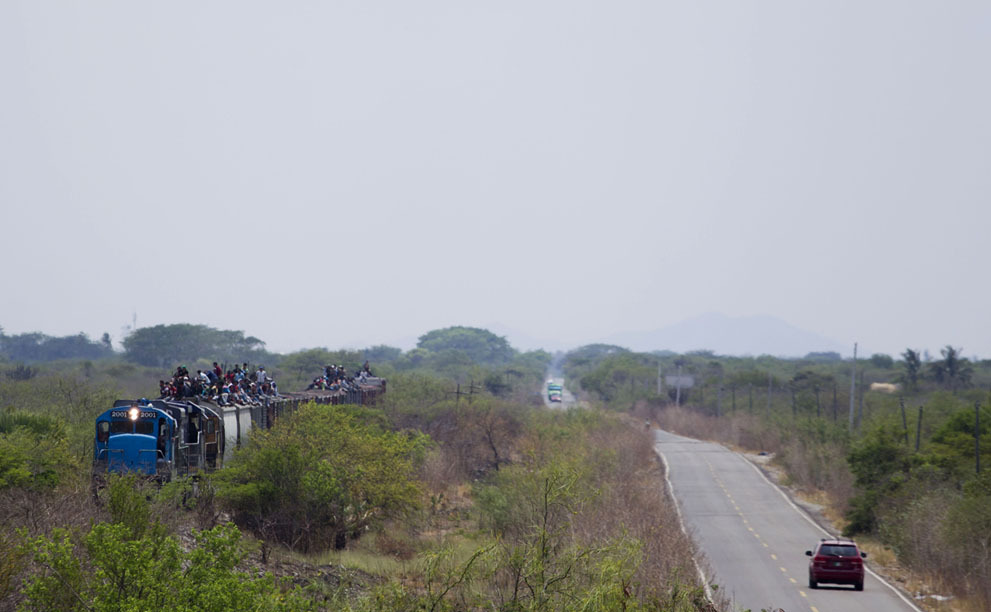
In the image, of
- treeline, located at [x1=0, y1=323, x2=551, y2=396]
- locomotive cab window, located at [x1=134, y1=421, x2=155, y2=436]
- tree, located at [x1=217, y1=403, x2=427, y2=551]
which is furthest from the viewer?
treeline, located at [x1=0, y1=323, x2=551, y2=396]

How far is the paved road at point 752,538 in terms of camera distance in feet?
90.8

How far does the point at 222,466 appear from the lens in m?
30.3

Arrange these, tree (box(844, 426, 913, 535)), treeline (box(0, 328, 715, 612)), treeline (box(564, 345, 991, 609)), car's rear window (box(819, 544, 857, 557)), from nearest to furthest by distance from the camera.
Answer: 1. treeline (box(0, 328, 715, 612))
2. car's rear window (box(819, 544, 857, 557))
3. treeline (box(564, 345, 991, 609))
4. tree (box(844, 426, 913, 535))

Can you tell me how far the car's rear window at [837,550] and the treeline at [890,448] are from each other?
288 centimetres

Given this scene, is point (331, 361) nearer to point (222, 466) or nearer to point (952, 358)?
point (222, 466)

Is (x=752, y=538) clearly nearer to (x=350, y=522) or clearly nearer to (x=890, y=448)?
(x=890, y=448)

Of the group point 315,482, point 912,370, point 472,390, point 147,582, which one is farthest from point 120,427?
point 912,370

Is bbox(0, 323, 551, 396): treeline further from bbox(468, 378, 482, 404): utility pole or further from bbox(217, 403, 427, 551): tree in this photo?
bbox(217, 403, 427, 551): tree

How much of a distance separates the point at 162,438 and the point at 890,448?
30.6 metres

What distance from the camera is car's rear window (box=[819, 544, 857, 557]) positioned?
29484 mm

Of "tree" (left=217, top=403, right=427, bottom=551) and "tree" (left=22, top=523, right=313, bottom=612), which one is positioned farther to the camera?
"tree" (left=217, top=403, right=427, bottom=551)

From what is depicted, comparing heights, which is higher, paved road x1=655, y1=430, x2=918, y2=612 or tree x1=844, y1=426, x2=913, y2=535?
tree x1=844, y1=426, x2=913, y2=535

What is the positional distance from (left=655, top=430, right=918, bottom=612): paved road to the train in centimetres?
1474

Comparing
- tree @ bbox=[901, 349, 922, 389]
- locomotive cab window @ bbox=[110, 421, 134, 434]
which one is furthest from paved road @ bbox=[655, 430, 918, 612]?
tree @ bbox=[901, 349, 922, 389]
